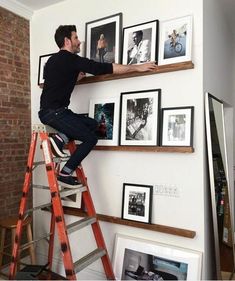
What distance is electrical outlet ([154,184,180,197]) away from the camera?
232cm

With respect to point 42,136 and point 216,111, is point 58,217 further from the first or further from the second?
point 216,111

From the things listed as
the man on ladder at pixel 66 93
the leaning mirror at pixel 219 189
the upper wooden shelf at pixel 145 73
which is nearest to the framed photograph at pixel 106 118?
the upper wooden shelf at pixel 145 73

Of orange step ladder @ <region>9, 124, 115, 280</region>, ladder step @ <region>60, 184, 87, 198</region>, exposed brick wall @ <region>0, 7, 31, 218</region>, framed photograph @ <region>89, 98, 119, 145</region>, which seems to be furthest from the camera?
exposed brick wall @ <region>0, 7, 31, 218</region>

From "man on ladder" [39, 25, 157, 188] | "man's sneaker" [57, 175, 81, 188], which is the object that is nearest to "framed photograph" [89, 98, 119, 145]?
"man on ladder" [39, 25, 157, 188]

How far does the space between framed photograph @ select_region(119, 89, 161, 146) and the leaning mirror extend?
438 mm

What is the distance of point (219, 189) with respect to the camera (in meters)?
2.49

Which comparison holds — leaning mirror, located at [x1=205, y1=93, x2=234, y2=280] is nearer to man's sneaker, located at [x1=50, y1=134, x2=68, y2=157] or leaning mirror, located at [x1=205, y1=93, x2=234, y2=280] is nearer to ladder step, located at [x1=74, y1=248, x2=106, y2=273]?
ladder step, located at [x1=74, y1=248, x2=106, y2=273]

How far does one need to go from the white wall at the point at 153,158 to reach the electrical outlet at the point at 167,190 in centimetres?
3

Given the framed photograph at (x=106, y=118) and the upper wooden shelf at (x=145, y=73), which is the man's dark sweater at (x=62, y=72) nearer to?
the upper wooden shelf at (x=145, y=73)

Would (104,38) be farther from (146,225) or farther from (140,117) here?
(146,225)

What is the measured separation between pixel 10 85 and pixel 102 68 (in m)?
1.30

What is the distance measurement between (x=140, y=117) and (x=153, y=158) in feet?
1.28

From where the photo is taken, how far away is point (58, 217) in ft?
6.70

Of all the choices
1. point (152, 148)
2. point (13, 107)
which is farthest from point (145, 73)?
point (13, 107)
